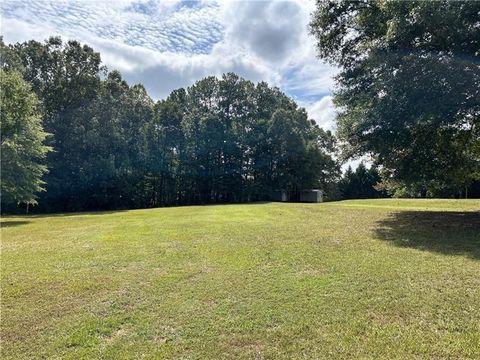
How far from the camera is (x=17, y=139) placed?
20.7 meters

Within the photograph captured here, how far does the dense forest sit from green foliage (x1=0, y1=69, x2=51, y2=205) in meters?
0.07

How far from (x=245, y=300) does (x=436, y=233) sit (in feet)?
28.3

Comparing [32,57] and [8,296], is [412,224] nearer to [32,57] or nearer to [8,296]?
[8,296]

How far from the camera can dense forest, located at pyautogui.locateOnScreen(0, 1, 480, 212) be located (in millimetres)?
12062

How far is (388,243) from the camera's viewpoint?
9906 millimetres

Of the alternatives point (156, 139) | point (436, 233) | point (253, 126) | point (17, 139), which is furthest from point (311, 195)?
point (436, 233)

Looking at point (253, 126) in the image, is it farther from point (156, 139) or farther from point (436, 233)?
point (436, 233)

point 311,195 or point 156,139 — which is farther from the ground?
point 156,139

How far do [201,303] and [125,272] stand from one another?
2494 mm

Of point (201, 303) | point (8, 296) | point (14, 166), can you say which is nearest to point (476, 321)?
point (201, 303)

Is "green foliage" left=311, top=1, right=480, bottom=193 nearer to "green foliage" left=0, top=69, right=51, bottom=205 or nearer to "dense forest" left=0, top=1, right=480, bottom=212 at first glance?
"dense forest" left=0, top=1, right=480, bottom=212

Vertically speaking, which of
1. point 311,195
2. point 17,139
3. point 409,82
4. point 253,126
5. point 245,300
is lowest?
point 245,300

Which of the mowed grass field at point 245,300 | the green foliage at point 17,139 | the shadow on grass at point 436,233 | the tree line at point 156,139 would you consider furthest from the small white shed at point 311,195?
the mowed grass field at point 245,300

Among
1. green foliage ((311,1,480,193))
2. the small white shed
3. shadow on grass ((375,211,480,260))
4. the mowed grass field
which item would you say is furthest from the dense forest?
the mowed grass field
